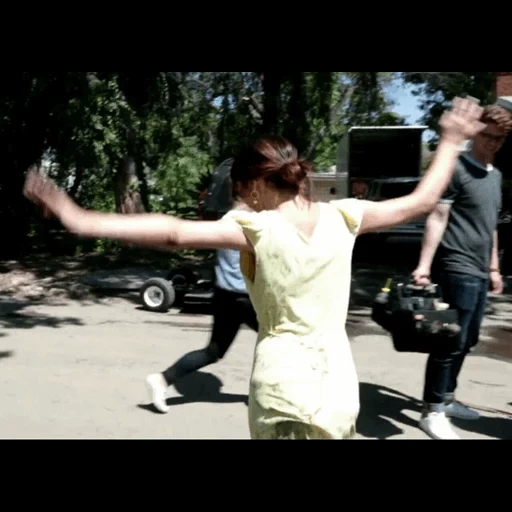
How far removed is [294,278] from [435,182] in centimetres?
57

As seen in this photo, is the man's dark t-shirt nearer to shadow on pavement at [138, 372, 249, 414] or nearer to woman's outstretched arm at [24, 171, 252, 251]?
shadow on pavement at [138, 372, 249, 414]

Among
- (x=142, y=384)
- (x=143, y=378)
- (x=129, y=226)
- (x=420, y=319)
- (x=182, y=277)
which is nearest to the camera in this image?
(x=129, y=226)

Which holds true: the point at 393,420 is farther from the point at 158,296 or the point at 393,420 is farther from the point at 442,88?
the point at 442,88

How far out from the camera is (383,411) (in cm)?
546

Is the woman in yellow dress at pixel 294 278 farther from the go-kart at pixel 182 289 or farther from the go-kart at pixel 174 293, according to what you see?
the go-kart at pixel 174 293

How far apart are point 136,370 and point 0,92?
24.6 ft

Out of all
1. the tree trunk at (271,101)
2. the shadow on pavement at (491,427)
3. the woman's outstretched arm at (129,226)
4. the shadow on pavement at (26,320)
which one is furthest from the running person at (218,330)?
the tree trunk at (271,101)

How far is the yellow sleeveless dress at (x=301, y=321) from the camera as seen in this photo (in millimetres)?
2318

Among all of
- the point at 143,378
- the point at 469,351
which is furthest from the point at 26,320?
the point at 469,351

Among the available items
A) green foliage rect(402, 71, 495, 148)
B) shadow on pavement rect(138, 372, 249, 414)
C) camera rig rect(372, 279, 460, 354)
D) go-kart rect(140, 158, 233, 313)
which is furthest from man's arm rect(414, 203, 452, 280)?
green foliage rect(402, 71, 495, 148)

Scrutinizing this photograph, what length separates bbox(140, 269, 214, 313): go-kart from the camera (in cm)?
909

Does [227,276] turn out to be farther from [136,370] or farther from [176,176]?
[176,176]

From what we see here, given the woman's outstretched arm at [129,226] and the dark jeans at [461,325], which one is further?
the dark jeans at [461,325]
